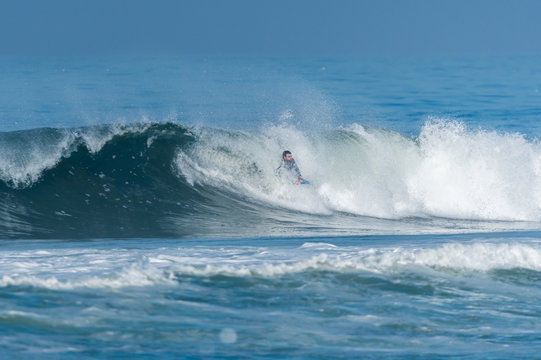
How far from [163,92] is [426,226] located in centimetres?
2829

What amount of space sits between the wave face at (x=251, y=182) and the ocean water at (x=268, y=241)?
0.04 m

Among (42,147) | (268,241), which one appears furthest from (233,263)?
(42,147)

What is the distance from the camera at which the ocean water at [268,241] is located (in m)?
5.86

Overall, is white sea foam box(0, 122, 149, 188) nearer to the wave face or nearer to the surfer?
the wave face

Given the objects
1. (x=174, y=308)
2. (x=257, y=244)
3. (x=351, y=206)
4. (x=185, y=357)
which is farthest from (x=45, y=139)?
(x=185, y=357)

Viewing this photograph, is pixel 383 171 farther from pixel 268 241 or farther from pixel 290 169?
pixel 268 241

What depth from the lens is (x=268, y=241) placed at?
31.7ft

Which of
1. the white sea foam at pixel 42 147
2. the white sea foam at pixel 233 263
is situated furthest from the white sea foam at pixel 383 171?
the white sea foam at pixel 233 263

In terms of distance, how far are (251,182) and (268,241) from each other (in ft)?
15.6

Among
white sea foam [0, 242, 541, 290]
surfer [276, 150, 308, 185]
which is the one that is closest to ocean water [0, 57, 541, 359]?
white sea foam [0, 242, 541, 290]

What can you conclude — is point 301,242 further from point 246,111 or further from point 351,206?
point 246,111

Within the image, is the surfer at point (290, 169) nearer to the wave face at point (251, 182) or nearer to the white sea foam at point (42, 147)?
the wave face at point (251, 182)

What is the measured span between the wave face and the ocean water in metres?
0.04

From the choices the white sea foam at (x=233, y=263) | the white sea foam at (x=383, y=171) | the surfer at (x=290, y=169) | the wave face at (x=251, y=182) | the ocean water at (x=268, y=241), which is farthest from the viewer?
the white sea foam at (x=383, y=171)
